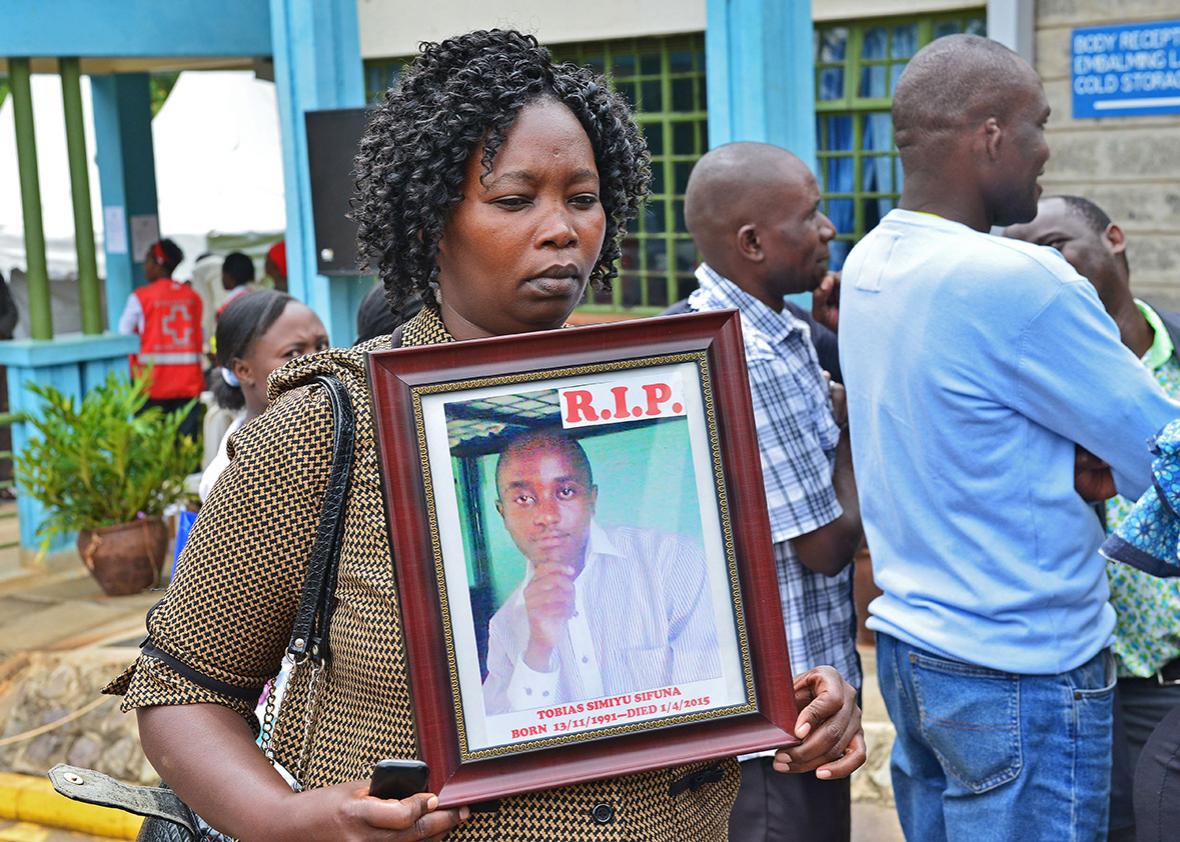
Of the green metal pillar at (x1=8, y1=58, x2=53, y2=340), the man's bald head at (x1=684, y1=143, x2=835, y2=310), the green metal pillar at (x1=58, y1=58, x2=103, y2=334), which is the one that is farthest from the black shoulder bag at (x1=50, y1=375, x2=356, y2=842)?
the green metal pillar at (x1=58, y1=58, x2=103, y2=334)

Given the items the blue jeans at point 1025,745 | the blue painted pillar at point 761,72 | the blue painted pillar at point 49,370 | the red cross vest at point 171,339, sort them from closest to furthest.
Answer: the blue jeans at point 1025,745, the blue painted pillar at point 761,72, the blue painted pillar at point 49,370, the red cross vest at point 171,339

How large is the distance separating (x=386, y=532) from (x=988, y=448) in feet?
4.92

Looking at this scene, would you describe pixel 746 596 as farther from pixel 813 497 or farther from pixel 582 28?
pixel 582 28

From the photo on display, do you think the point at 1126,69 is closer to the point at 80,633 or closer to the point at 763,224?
the point at 763,224

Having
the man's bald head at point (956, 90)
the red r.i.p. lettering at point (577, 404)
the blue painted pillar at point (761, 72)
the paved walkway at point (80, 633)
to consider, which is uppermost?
the blue painted pillar at point (761, 72)

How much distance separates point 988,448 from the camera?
2.84 m

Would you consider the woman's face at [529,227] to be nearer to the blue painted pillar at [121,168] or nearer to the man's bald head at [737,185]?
the man's bald head at [737,185]

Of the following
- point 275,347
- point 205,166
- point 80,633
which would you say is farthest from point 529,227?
point 205,166

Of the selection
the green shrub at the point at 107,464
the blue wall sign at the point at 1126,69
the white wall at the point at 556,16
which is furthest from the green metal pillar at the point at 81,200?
the blue wall sign at the point at 1126,69

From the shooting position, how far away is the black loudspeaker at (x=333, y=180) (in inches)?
253

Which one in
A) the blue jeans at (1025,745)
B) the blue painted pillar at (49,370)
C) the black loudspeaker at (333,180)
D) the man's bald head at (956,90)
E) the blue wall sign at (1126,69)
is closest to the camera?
the blue jeans at (1025,745)

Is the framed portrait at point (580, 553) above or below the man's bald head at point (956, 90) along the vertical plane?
below

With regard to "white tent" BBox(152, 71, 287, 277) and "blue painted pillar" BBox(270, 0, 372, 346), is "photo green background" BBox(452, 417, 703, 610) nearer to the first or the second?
"blue painted pillar" BBox(270, 0, 372, 346)

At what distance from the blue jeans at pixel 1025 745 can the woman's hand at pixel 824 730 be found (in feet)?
3.80
